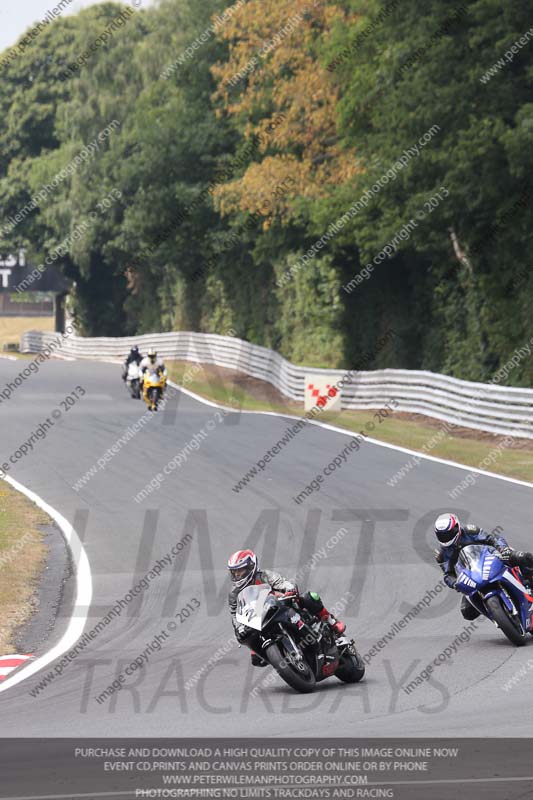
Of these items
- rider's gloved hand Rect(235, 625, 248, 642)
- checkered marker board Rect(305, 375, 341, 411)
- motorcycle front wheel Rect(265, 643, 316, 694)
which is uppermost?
rider's gloved hand Rect(235, 625, 248, 642)

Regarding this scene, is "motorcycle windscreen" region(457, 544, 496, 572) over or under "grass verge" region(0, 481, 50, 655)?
over

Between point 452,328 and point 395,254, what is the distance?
3193 millimetres

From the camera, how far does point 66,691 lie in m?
10.4

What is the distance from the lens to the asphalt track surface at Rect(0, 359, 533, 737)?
30.2ft

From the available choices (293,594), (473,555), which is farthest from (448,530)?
(293,594)

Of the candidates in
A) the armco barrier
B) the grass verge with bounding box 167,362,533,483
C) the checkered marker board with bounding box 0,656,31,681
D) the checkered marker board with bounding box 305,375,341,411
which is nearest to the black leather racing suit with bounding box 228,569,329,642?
the checkered marker board with bounding box 0,656,31,681

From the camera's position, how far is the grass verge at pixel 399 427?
2444cm

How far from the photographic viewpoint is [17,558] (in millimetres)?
16859

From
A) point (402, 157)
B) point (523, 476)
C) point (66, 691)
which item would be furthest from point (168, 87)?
point (66, 691)

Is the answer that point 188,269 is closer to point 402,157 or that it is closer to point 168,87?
point 168,87

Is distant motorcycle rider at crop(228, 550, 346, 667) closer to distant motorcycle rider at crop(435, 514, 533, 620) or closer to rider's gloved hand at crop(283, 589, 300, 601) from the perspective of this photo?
rider's gloved hand at crop(283, 589, 300, 601)

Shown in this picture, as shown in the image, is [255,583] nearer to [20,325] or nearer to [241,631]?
[241,631]

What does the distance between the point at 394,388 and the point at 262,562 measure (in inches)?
741

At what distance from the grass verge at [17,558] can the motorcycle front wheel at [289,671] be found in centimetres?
346
